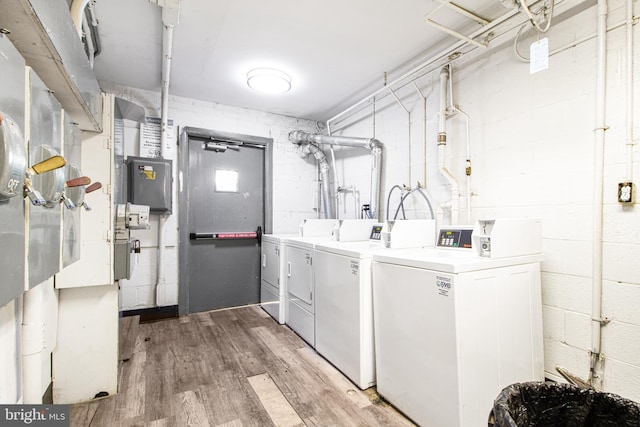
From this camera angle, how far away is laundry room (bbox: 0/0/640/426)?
1221 mm

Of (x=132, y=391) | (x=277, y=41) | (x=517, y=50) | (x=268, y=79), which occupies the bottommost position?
(x=132, y=391)

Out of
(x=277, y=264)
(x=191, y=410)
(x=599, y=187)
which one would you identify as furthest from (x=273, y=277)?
(x=599, y=187)

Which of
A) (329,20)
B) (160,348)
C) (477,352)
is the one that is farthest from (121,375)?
(329,20)

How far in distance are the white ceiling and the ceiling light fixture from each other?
2.7 inches

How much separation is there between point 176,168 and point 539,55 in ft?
11.6

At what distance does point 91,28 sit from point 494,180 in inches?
127

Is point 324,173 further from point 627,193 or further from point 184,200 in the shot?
point 627,193

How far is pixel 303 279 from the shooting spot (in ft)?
9.04

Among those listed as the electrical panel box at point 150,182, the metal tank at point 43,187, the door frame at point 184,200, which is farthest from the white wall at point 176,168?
the metal tank at point 43,187

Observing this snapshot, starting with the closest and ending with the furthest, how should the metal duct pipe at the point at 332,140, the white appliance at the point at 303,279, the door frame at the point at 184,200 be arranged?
1. the white appliance at the point at 303,279
2. the metal duct pipe at the point at 332,140
3. the door frame at the point at 184,200

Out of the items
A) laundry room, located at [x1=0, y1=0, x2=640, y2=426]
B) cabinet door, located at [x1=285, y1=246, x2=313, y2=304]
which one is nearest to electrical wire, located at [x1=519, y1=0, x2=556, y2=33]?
laundry room, located at [x1=0, y1=0, x2=640, y2=426]

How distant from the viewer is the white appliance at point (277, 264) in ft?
10.6

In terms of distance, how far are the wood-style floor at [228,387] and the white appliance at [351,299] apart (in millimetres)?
139

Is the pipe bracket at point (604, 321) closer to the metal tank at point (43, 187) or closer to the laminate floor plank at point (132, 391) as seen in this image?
the metal tank at point (43, 187)
